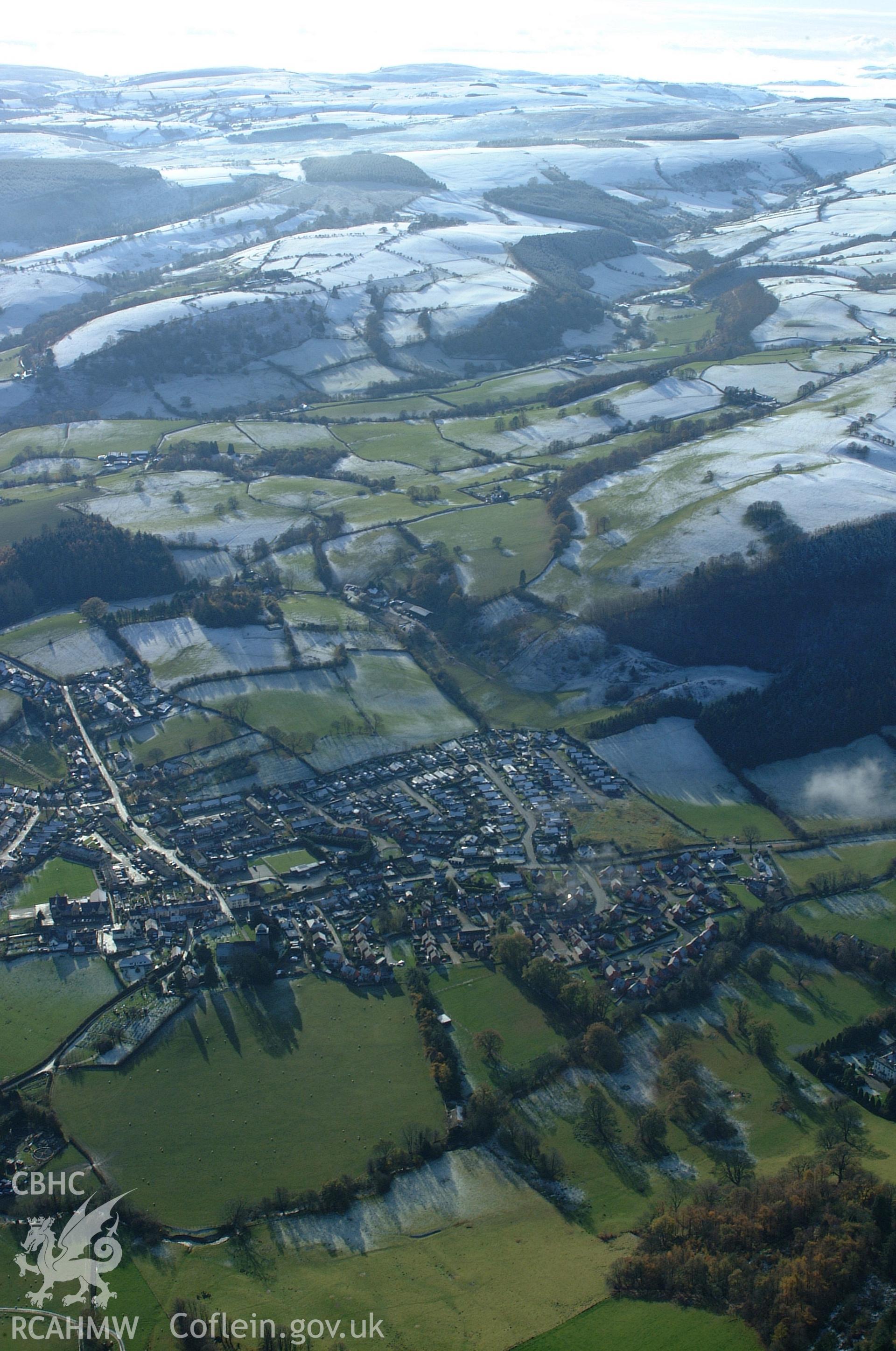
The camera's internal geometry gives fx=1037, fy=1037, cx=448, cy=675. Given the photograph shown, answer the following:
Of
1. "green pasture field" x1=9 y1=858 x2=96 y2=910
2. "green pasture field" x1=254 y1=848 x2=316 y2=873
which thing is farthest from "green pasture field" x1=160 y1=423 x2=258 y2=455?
"green pasture field" x1=9 y1=858 x2=96 y2=910

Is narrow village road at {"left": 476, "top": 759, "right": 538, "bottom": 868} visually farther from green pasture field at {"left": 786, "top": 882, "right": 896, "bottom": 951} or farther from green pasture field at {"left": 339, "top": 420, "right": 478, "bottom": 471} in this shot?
green pasture field at {"left": 339, "top": 420, "right": 478, "bottom": 471}

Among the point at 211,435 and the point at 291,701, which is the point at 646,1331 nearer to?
the point at 291,701

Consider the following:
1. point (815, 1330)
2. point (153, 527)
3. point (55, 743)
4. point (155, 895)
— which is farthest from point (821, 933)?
point (153, 527)

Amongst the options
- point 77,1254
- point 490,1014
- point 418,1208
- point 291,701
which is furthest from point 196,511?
point 418,1208

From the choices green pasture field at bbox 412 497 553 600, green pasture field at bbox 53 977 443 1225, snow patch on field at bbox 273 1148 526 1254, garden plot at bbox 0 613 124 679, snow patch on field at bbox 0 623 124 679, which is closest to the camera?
snow patch on field at bbox 273 1148 526 1254

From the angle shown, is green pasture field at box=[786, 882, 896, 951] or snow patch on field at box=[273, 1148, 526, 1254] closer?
snow patch on field at box=[273, 1148, 526, 1254]

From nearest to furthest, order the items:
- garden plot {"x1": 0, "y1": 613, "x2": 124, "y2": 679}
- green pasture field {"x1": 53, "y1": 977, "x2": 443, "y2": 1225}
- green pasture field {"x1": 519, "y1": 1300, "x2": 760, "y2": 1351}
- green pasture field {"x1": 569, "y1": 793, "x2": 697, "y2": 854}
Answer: green pasture field {"x1": 519, "y1": 1300, "x2": 760, "y2": 1351} → green pasture field {"x1": 53, "y1": 977, "x2": 443, "y2": 1225} → green pasture field {"x1": 569, "y1": 793, "x2": 697, "y2": 854} → garden plot {"x1": 0, "y1": 613, "x2": 124, "y2": 679}

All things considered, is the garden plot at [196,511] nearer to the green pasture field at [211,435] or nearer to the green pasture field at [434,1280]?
the green pasture field at [211,435]
